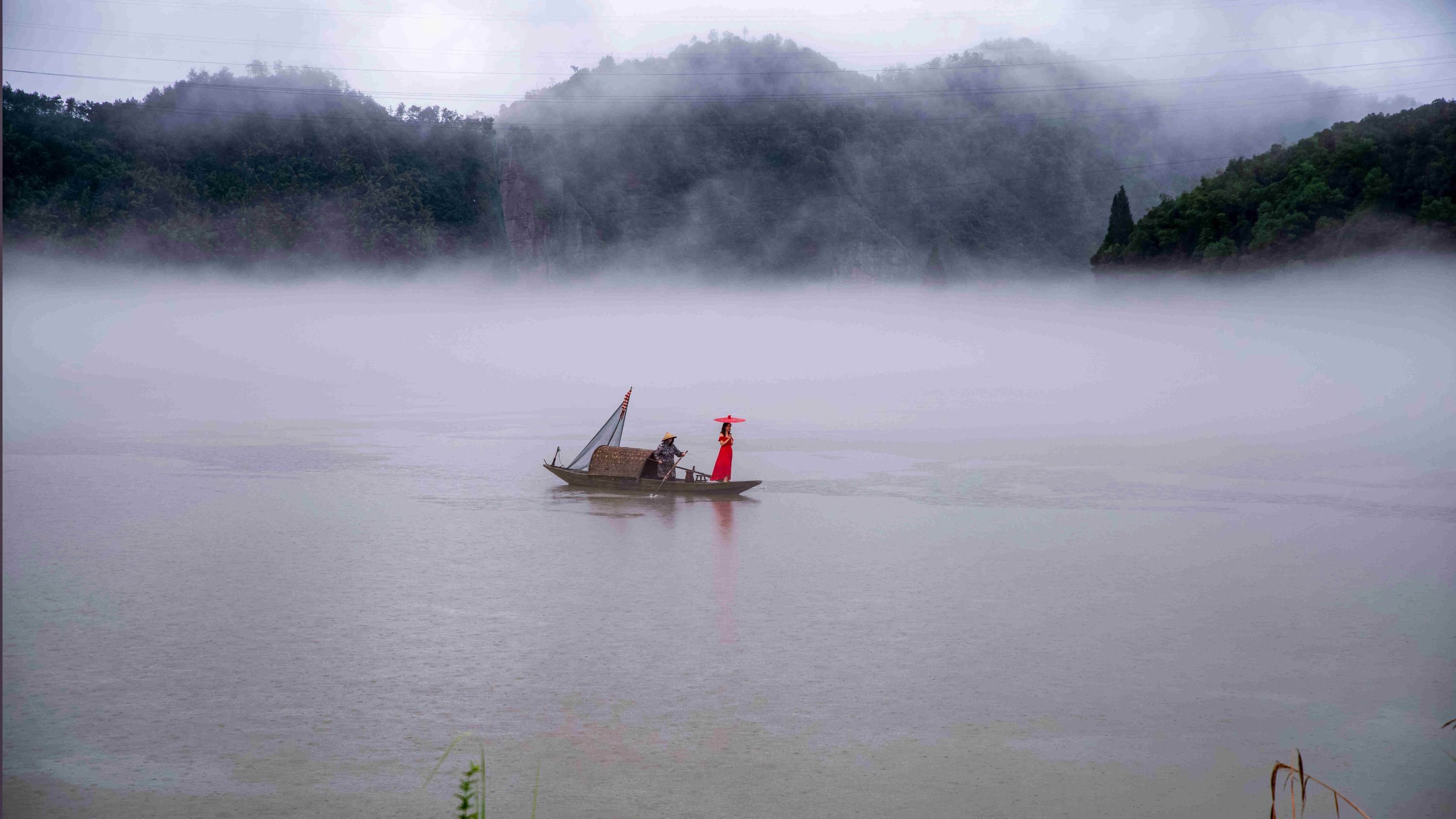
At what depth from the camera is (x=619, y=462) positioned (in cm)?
2172

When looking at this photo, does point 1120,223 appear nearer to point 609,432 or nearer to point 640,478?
point 609,432

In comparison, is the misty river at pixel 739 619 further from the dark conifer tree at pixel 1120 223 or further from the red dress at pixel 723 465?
the dark conifer tree at pixel 1120 223

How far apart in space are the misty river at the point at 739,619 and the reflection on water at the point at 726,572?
0.21ft

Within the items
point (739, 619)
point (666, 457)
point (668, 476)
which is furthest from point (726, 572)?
point (666, 457)

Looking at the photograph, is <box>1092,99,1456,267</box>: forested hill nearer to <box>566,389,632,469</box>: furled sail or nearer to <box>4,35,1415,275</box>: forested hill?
<box>4,35,1415,275</box>: forested hill

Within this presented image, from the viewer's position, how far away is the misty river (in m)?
7.75

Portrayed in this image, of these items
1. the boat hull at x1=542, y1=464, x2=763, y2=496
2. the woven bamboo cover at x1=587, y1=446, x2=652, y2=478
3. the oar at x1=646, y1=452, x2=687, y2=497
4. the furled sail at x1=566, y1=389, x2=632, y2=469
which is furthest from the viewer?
the furled sail at x1=566, y1=389, x2=632, y2=469

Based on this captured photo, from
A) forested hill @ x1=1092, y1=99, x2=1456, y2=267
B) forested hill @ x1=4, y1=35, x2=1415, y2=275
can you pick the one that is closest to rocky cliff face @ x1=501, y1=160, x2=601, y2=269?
forested hill @ x1=4, y1=35, x2=1415, y2=275

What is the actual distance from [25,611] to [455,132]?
66.3 metres

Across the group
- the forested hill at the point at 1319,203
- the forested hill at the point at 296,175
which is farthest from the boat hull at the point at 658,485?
the forested hill at the point at 296,175

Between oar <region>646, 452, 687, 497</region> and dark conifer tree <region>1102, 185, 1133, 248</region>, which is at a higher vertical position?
dark conifer tree <region>1102, 185, 1133, 248</region>

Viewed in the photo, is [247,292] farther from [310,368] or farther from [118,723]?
[118,723]

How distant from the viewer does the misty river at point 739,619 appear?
305 inches

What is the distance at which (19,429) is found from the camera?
38.9 meters
